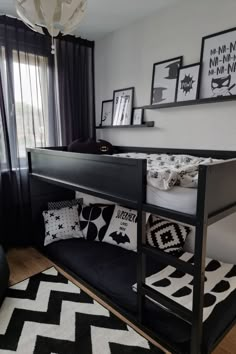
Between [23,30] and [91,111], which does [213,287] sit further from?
[23,30]

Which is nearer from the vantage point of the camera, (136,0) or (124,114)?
(136,0)

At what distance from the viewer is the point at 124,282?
5.98ft

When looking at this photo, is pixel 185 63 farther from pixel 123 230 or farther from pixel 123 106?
pixel 123 230

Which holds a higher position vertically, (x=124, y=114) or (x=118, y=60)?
(x=118, y=60)

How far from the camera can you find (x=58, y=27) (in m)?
1.31

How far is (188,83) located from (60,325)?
2.06m

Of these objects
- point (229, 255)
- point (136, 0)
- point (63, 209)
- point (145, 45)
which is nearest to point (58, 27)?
point (136, 0)

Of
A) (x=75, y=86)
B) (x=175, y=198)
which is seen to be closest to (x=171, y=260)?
(x=175, y=198)

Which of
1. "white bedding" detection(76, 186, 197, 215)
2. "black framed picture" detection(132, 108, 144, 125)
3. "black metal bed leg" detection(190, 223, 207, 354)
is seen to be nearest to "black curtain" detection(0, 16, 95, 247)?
"black framed picture" detection(132, 108, 144, 125)

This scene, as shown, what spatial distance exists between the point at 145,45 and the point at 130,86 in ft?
1.36

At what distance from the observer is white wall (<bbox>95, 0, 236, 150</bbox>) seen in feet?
6.35

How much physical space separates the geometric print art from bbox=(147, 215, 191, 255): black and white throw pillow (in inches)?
8.6

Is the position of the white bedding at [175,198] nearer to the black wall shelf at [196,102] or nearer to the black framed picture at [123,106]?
the black wall shelf at [196,102]

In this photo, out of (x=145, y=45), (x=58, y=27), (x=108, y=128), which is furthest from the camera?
(x=108, y=128)
